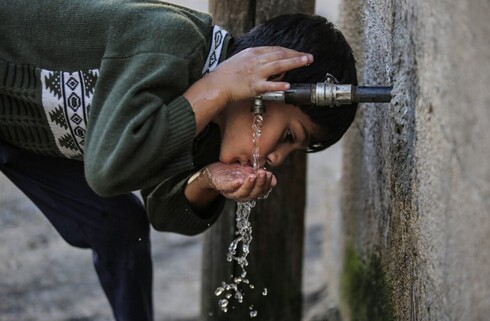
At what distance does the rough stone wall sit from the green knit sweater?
445mm

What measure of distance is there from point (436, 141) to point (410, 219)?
1.12ft

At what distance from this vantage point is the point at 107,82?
2.10 meters

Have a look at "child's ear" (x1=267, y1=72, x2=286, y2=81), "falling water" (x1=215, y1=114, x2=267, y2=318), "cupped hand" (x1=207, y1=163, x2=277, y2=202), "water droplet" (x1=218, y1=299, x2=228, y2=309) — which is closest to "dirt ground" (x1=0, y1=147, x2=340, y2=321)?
"water droplet" (x1=218, y1=299, x2=228, y2=309)

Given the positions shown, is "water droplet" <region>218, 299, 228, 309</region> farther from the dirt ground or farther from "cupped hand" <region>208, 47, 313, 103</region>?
"cupped hand" <region>208, 47, 313, 103</region>

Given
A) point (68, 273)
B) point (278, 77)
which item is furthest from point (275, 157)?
point (68, 273)

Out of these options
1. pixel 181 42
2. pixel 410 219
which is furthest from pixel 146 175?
pixel 410 219

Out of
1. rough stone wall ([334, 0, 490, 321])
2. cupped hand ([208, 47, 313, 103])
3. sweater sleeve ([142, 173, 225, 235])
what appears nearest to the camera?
rough stone wall ([334, 0, 490, 321])

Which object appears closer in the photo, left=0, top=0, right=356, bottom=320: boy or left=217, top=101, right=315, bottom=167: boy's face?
left=0, top=0, right=356, bottom=320: boy

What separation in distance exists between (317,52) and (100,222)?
2.82 ft

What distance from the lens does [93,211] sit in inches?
109

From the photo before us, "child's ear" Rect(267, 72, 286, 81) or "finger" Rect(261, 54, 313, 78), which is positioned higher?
"finger" Rect(261, 54, 313, 78)

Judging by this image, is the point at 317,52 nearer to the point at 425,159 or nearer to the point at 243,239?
the point at 425,159

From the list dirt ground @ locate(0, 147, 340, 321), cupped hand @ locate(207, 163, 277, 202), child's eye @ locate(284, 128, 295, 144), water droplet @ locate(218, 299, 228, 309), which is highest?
child's eye @ locate(284, 128, 295, 144)

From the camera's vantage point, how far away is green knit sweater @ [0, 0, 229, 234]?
2021 mm
